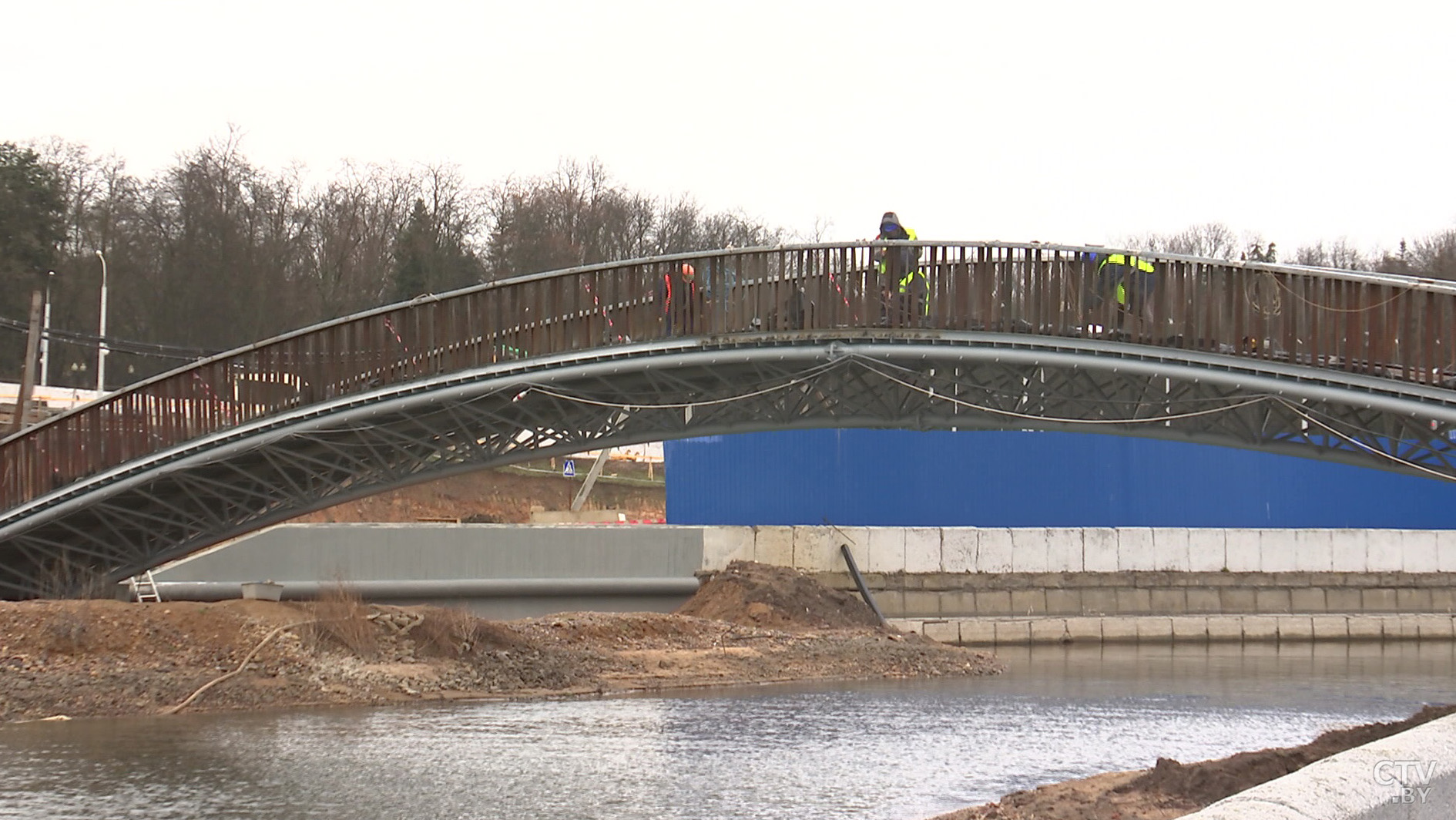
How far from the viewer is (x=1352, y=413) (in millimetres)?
18766

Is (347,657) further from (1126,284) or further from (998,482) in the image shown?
(998,482)

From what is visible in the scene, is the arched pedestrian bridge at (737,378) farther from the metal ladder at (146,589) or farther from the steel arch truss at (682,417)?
the metal ladder at (146,589)

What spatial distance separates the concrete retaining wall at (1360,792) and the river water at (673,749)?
751 centimetres

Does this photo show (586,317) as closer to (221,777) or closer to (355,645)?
(355,645)

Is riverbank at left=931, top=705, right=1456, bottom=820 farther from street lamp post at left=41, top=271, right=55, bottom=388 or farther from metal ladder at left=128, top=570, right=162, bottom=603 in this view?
street lamp post at left=41, top=271, right=55, bottom=388

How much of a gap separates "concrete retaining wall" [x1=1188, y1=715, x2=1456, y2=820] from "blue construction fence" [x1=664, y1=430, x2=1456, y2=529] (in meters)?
27.6

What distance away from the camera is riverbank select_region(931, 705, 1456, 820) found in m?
12.0

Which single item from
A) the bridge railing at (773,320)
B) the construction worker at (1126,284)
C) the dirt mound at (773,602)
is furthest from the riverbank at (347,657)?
the construction worker at (1126,284)

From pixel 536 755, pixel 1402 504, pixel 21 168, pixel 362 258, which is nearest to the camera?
pixel 536 755

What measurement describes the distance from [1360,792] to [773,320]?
14.5m

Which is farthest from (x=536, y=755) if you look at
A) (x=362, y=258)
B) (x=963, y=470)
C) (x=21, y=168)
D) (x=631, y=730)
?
(x=362, y=258)

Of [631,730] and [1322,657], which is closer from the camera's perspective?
[631,730]

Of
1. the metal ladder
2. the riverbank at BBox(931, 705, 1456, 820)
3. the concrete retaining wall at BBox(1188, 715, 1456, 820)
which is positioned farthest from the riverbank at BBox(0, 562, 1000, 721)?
the concrete retaining wall at BBox(1188, 715, 1456, 820)

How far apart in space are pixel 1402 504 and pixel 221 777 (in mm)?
31363
